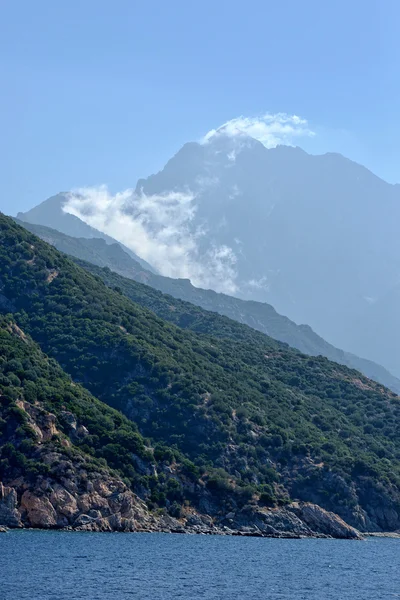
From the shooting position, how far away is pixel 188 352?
156 metres

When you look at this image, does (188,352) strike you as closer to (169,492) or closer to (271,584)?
(169,492)

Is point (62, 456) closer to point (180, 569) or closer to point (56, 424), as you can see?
point (56, 424)

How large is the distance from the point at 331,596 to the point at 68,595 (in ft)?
64.2

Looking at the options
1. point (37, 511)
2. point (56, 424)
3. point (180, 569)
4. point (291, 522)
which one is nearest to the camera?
point (180, 569)

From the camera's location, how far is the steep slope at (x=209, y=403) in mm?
128125

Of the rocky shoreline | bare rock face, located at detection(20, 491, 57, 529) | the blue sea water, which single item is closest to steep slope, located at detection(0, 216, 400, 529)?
the rocky shoreline

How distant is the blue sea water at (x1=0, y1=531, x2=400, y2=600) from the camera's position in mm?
63781

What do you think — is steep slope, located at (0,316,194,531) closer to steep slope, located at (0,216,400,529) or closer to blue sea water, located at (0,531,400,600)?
blue sea water, located at (0,531,400,600)

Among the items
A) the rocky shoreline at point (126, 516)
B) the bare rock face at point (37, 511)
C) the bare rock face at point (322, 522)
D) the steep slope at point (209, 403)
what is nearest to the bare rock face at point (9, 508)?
the rocky shoreline at point (126, 516)

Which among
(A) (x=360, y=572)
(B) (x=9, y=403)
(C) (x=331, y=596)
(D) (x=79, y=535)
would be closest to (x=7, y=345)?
(B) (x=9, y=403)

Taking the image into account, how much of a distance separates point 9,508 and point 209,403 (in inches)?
1838

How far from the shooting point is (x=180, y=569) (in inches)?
2960

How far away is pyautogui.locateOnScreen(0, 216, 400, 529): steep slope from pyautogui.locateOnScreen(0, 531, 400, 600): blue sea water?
2462cm

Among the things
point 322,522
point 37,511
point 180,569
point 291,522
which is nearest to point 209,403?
point 291,522
